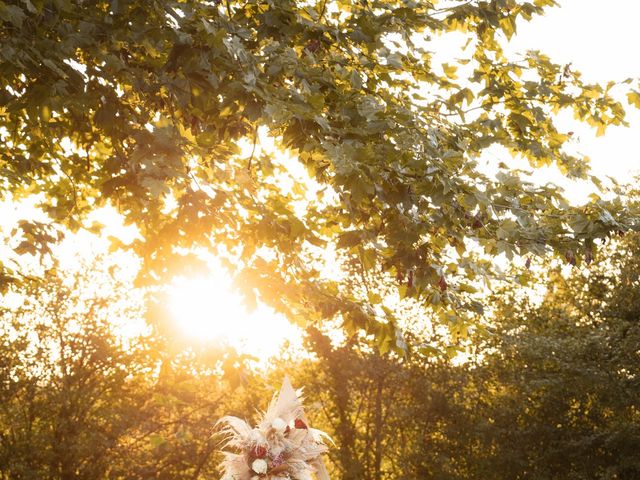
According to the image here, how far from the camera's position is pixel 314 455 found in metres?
5.84

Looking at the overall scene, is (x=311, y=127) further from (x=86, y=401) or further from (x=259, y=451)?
(x=86, y=401)

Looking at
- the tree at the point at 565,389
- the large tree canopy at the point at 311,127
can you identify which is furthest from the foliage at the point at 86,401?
the large tree canopy at the point at 311,127

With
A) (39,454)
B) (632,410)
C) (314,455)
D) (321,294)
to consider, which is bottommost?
(314,455)

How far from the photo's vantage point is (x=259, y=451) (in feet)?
18.6

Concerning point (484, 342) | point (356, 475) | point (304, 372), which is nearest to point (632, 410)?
point (484, 342)

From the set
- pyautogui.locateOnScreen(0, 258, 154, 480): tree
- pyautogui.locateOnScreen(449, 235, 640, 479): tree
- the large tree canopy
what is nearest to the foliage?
pyautogui.locateOnScreen(0, 258, 154, 480): tree

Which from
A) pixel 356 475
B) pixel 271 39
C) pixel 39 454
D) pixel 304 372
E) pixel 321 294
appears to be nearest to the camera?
pixel 271 39

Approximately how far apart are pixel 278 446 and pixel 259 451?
0.17 m

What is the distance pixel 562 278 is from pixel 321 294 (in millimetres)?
26412

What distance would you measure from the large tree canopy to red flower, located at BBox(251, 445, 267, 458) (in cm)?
158

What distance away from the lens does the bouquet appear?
5664 millimetres

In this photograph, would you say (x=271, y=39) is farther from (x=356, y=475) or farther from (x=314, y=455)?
(x=356, y=475)

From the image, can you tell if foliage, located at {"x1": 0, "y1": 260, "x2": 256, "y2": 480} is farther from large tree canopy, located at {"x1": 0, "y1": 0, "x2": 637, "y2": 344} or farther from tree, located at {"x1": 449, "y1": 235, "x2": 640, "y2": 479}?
large tree canopy, located at {"x1": 0, "y1": 0, "x2": 637, "y2": 344}

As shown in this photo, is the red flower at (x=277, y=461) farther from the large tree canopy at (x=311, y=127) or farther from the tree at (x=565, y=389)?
the tree at (x=565, y=389)
